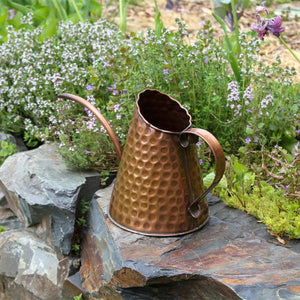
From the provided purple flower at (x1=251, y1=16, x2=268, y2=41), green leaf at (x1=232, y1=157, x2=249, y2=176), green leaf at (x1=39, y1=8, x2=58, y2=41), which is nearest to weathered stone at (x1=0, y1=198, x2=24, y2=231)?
green leaf at (x1=39, y1=8, x2=58, y2=41)

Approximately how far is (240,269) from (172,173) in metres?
0.41

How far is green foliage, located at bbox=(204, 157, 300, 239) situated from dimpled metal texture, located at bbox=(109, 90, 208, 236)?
264mm

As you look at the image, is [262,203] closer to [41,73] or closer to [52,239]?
[52,239]

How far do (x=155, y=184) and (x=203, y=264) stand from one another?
13.2 inches

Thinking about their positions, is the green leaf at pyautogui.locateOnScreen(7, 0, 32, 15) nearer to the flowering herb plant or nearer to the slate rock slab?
the flowering herb plant

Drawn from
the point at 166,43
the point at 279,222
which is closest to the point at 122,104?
the point at 166,43

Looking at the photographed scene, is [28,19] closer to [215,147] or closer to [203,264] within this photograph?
[215,147]

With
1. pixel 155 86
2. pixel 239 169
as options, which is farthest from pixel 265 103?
pixel 155 86

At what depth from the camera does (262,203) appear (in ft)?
6.73

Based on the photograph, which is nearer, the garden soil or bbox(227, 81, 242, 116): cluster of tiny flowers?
bbox(227, 81, 242, 116): cluster of tiny flowers

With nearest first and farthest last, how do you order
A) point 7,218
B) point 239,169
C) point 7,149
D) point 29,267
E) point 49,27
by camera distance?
point 239,169 < point 29,267 < point 7,218 < point 7,149 < point 49,27

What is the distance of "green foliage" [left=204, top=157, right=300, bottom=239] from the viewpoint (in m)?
1.89

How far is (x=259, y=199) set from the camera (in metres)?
2.09

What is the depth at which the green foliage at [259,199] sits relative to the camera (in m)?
1.89
